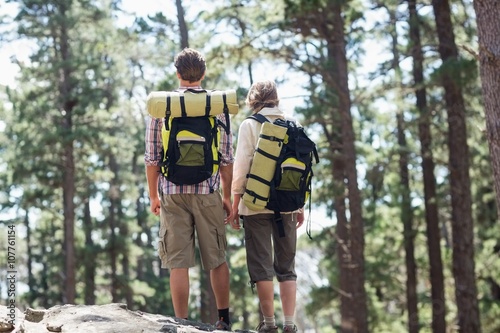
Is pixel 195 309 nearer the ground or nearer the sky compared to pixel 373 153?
nearer the ground

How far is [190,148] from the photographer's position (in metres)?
5.26

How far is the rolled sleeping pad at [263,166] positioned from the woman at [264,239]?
0.41 ft

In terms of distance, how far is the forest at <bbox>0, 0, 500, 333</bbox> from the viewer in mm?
14562

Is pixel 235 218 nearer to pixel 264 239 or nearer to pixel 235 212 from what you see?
pixel 235 212

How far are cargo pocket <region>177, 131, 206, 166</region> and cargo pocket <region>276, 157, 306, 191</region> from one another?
2.33ft

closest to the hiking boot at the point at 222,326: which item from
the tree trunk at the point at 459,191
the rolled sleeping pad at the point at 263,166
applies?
the rolled sleeping pad at the point at 263,166

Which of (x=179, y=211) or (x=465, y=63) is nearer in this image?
(x=179, y=211)

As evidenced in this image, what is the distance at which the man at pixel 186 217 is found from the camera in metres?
5.44

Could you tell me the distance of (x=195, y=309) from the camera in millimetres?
31531

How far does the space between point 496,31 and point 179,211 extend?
448 centimetres

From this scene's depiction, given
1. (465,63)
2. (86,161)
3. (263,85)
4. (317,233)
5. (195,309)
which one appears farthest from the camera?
(195,309)

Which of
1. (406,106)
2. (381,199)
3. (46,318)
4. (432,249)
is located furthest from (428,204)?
(46,318)

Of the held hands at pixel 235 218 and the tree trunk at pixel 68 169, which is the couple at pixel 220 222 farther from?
the tree trunk at pixel 68 169

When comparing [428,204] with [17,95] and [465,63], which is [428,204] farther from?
[17,95]
